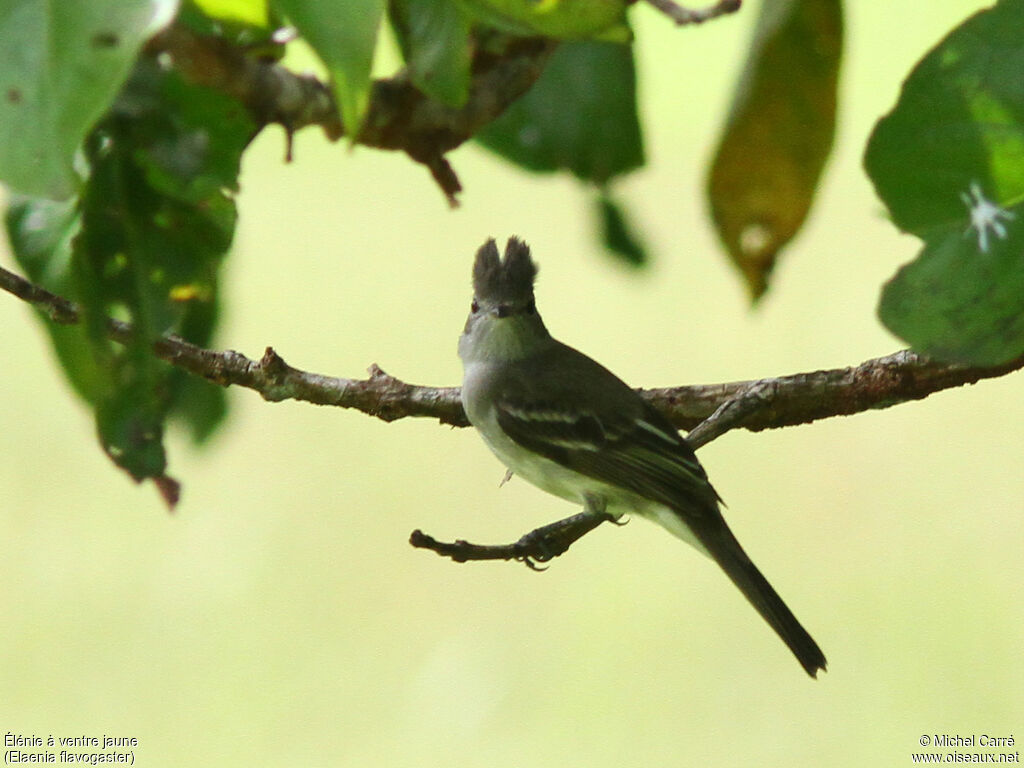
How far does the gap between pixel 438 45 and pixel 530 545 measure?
3.82ft

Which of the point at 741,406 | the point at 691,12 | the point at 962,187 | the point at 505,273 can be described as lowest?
the point at 741,406

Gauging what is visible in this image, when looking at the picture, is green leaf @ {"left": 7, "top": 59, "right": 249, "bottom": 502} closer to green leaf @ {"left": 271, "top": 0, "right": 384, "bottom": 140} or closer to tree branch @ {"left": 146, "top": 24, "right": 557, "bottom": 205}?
tree branch @ {"left": 146, "top": 24, "right": 557, "bottom": 205}

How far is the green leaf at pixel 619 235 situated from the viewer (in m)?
1.61

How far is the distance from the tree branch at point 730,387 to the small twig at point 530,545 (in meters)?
0.28

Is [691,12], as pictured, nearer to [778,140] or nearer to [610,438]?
[778,140]

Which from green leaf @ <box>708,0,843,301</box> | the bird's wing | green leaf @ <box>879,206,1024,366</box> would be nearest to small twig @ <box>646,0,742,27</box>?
green leaf @ <box>708,0,843,301</box>

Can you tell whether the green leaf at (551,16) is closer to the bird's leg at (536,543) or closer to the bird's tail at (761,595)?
the bird's leg at (536,543)

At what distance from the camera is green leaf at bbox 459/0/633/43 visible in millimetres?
913

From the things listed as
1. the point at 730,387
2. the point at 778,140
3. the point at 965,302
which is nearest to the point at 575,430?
the point at 730,387

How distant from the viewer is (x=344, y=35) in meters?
0.81

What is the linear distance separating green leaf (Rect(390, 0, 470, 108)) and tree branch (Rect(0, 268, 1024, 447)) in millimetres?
679

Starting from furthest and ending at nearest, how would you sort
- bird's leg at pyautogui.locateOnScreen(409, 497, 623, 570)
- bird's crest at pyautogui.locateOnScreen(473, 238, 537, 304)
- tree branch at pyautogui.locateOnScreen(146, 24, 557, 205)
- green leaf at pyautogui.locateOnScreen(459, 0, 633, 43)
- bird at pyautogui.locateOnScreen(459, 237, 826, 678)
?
bird's crest at pyautogui.locateOnScreen(473, 238, 537, 304), bird at pyautogui.locateOnScreen(459, 237, 826, 678), bird's leg at pyautogui.locateOnScreen(409, 497, 623, 570), tree branch at pyautogui.locateOnScreen(146, 24, 557, 205), green leaf at pyautogui.locateOnScreen(459, 0, 633, 43)


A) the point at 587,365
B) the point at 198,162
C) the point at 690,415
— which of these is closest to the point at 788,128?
the point at 198,162

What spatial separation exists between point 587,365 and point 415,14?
1.88 metres
